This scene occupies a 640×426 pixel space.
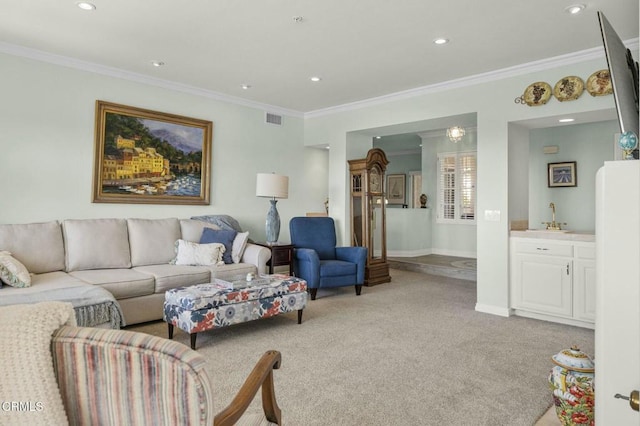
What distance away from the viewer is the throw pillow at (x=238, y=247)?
15.4ft

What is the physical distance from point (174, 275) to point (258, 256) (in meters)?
1.01

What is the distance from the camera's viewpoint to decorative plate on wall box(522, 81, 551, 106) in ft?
13.4

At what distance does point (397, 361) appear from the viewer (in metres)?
2.96

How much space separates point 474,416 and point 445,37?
3.05m

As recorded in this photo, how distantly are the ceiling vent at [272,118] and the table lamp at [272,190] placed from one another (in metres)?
1.27

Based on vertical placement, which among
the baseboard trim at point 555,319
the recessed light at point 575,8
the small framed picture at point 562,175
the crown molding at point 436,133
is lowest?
the baseboard trim at point 555,319

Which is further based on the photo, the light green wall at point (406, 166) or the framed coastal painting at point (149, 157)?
the light green wall at point (406, 166)

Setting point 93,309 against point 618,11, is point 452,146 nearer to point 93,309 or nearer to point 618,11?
point 618,11

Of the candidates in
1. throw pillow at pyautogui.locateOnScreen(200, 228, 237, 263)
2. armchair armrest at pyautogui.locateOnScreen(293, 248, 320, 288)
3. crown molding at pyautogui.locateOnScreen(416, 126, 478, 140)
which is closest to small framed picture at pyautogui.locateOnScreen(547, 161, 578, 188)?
crown molding at pyautogui.locateOnScreen(416, 126, 478, 140)

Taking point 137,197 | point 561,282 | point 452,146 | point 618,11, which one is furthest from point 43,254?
point 452,146

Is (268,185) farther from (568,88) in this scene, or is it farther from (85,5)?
(568,88)

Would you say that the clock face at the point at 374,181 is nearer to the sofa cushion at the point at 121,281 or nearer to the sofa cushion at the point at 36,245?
the sofa cushion at the point at 121,281

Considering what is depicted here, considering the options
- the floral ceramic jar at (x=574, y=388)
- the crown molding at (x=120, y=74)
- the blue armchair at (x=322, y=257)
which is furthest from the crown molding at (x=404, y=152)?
the floral ceramic jar at (x=574, y=388)

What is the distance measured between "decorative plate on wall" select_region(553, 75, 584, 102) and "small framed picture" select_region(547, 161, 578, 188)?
3.12 meters
